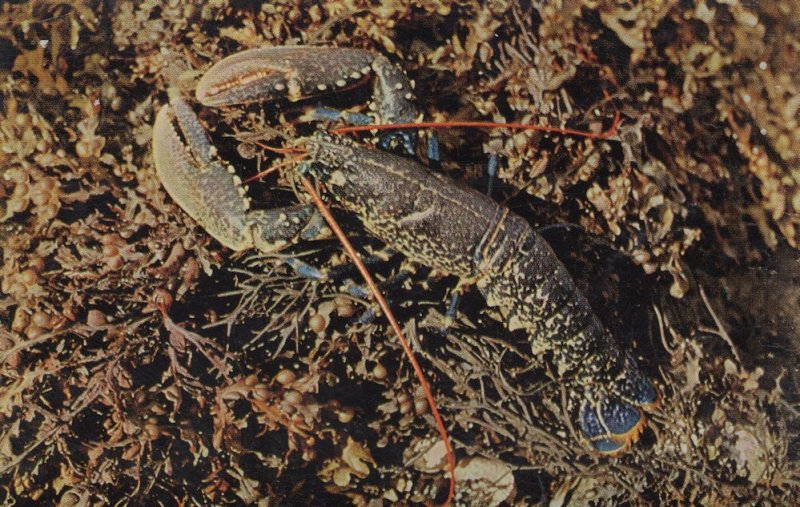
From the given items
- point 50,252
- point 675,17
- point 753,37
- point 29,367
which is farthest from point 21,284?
point 753,37

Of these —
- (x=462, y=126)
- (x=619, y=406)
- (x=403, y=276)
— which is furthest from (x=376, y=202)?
(x=619, y=406)

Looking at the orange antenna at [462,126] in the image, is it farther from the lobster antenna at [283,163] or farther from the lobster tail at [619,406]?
the lobster tail at [619,406]

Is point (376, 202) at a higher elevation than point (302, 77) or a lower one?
lower

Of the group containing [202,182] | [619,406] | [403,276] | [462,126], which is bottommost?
[619,406]

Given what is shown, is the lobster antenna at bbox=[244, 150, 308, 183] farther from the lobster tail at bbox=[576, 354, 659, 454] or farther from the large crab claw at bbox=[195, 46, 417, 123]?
the lobster tail at bbox=[576, 354, 659, 454]

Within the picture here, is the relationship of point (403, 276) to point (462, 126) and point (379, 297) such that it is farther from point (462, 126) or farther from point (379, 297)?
point (462, 126)

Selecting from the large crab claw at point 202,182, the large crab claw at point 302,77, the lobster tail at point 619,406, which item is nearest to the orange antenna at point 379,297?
the large crab claw at point 202,182

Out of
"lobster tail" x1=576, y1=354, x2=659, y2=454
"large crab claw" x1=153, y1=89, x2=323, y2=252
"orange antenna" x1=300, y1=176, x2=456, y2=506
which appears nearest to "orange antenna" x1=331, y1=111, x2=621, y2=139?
"orange antenna" x1=300, y1=176, x2=456, y2=506

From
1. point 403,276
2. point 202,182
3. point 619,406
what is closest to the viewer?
point 202,182
